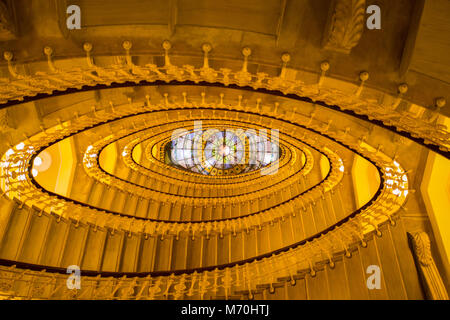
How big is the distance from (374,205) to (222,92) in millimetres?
3261

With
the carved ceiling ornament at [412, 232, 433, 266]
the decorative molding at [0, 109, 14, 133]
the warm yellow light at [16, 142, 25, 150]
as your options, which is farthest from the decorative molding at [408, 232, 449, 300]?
the decorative molding at [0, 109, 14, 133]

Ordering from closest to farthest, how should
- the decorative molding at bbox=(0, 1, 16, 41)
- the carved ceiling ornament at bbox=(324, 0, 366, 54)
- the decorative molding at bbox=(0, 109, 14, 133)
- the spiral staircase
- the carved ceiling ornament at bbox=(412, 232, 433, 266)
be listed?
the carved ceiling ornament at bbox=(324, 0, 366, 54) → the decorative molding at bbox=(0, 1, 16, 41) → the spiral staircase → the decorative molding at bbox=(0, 109, 14, 133) → the carved ceiling ornament at bbox=(412, 232, 433, 266)

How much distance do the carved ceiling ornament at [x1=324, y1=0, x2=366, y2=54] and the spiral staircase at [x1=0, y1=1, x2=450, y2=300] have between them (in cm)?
11

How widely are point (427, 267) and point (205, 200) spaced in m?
6.41

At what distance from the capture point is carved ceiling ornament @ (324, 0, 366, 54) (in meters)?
2.52

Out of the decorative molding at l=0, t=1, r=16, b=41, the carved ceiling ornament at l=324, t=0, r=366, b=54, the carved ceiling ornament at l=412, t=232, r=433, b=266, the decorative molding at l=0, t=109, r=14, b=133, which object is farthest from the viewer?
the carved ceiling ornament at l=412, t=232, r=433, b=266

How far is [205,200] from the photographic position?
31.4 feet

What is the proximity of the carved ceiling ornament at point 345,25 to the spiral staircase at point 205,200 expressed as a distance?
0.35 feet

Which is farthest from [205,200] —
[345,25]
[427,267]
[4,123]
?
[345,25]

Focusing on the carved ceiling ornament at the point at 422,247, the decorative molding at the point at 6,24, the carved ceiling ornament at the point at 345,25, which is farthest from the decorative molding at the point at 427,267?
the decorative molding at the point at 6,24

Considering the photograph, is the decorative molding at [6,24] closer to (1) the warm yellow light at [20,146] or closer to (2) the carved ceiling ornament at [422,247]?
(1) the warm yellow light at [20,146]

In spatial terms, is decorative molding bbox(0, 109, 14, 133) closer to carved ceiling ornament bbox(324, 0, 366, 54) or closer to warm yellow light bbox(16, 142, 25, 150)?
warm yellow light bbox(16, 142, 25, 150)

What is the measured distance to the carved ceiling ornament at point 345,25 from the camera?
8.26 ft
